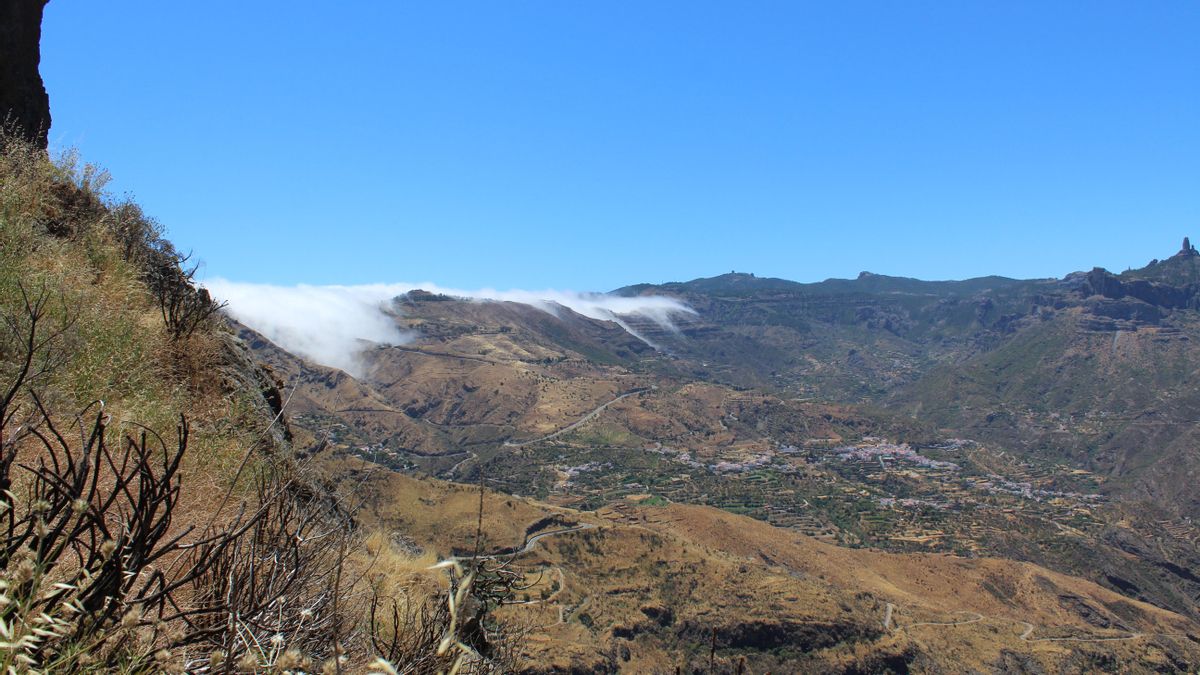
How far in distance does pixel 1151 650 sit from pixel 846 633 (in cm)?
2400

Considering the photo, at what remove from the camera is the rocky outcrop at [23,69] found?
12344 millimetres

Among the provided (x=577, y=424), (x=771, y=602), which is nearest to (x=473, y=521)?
(x=771, y=602)

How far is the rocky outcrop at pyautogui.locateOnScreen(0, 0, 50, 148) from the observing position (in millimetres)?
12344

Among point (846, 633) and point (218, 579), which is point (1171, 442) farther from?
point (218, 579)

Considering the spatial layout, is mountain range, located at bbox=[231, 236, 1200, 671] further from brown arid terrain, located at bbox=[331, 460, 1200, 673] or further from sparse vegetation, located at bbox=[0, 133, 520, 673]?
sparse vegetation, located at bbox=[0, 133, 520, 673]

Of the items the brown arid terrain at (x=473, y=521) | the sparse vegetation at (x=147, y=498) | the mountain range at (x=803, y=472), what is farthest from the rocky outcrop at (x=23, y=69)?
the mountain range at (x=803, y=472)

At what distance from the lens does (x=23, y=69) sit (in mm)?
12703

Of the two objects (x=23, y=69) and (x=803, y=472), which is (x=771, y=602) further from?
(x=803, y=472)

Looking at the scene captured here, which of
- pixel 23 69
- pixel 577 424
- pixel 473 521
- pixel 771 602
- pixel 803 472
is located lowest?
pixel 803 472

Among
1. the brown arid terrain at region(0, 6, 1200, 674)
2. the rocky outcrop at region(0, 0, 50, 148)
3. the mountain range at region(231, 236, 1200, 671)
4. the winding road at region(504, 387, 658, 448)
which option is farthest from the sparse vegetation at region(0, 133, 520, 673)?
the winding road at region(504, 387, 658, 448)

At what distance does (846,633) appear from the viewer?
41969mm

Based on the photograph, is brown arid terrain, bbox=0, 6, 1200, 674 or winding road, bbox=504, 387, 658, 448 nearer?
brown arid terrain, bbox=0, 6, 1200, 674

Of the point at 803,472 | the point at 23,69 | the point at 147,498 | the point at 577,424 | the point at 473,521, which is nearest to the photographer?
the point at 147,498

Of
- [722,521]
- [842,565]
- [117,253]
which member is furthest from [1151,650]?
[117,253]
